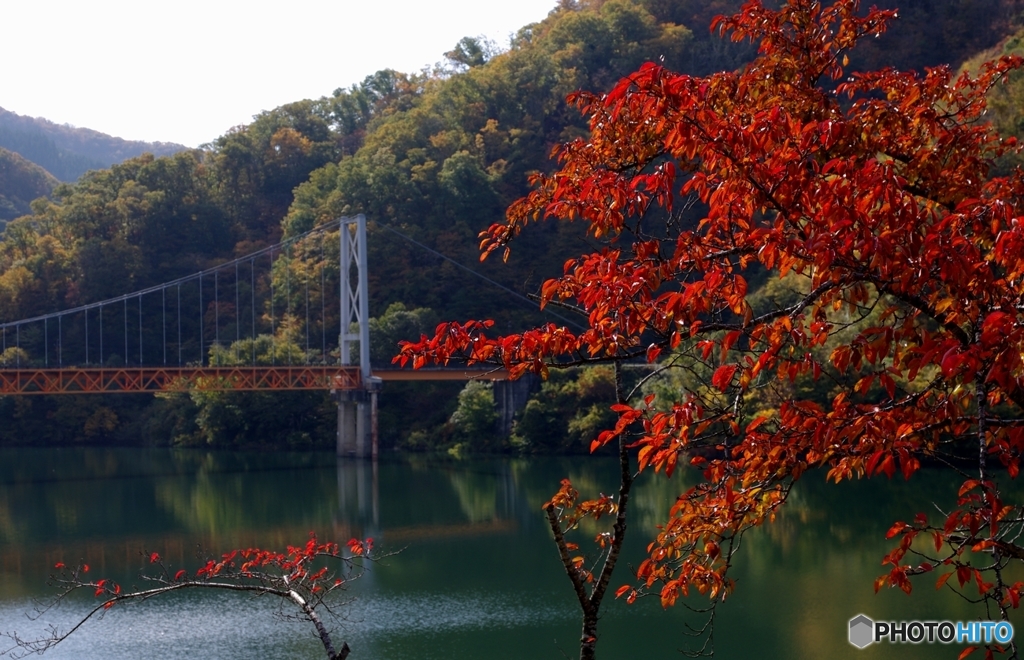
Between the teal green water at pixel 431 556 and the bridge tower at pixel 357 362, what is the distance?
4.55 feet

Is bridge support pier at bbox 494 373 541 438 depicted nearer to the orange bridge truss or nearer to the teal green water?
the teal green water

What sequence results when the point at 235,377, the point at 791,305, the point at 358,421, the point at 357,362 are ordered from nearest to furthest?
the point at 791,305 → the point at 235,377 → the point at 358,421 → the point at 357,362

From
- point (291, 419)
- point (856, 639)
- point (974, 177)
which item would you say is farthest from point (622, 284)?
point (291, 419)

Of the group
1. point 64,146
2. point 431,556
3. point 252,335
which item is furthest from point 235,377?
point 64,146

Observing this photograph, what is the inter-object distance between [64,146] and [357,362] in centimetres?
5439

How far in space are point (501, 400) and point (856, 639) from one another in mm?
17345

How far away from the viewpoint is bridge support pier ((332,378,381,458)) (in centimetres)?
2497

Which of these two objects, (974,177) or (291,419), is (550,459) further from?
(974,177)

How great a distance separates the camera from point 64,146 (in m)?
73.4

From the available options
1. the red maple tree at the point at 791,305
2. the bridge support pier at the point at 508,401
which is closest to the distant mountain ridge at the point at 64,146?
the bridge support pier at the point at 508,401

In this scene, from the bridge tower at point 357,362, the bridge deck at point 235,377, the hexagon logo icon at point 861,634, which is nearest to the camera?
the hexagon logo icon at point 861,634

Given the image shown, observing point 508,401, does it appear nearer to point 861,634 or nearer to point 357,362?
point 357,362

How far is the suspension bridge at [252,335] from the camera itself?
2527 cm

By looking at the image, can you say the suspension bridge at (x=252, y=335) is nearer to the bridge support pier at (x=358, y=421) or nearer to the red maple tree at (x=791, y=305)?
the bridge support pier at (x=358, y=421)
